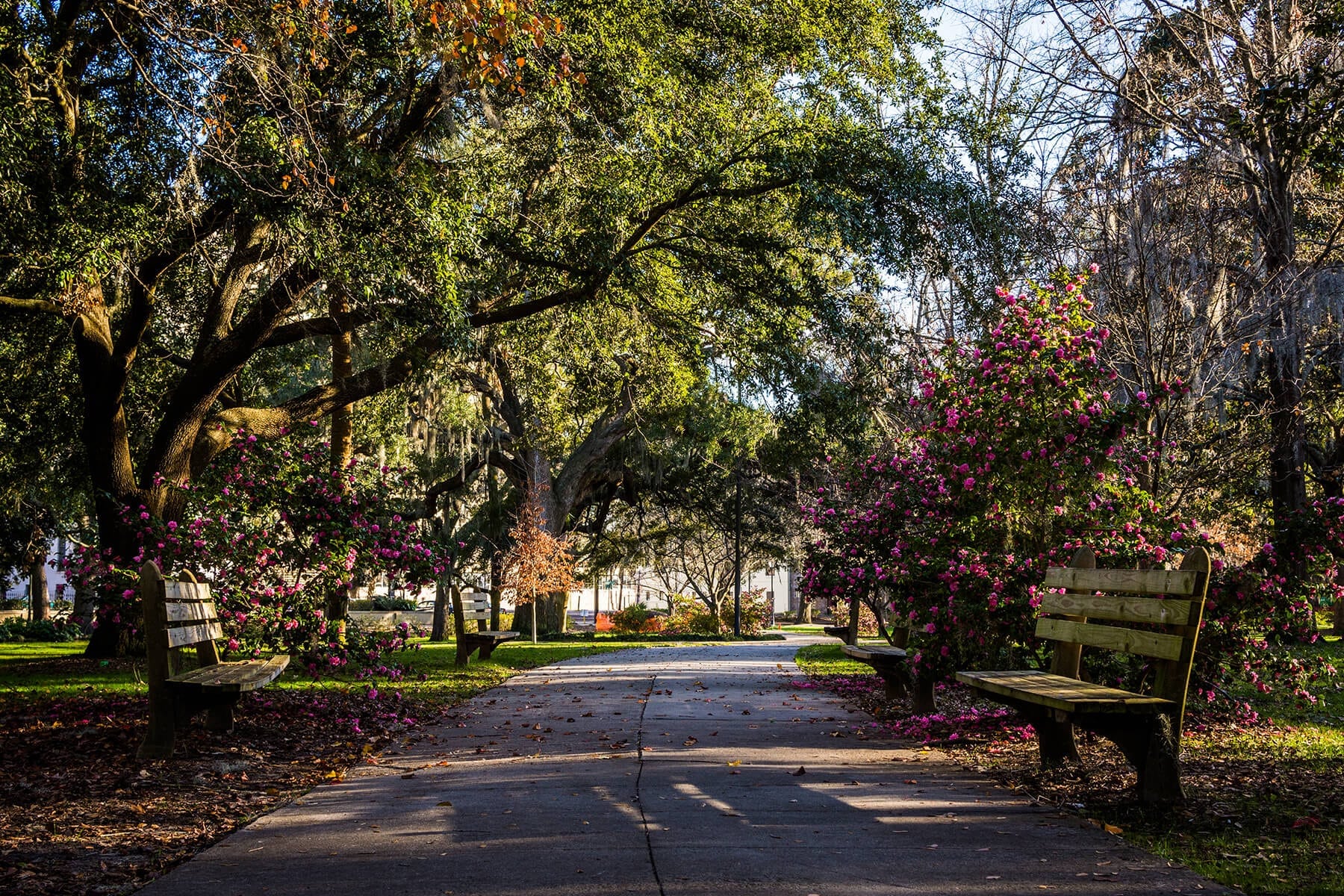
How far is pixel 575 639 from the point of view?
27.3 m

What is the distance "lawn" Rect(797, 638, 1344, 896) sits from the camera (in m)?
4.18

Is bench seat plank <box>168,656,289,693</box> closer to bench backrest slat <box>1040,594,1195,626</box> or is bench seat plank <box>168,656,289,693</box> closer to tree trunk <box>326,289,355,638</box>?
tree trunk <box>326,289,355,638</box>

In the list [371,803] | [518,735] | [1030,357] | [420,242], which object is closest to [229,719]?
[518,735]

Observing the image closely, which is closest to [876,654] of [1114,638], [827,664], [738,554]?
[1114,638]

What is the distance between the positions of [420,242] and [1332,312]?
45.3ft

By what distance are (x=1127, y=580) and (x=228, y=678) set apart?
4951 mm

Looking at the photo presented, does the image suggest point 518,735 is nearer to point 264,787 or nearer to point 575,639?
point 264,787

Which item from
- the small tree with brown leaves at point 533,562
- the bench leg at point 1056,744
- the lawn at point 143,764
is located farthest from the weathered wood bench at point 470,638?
the bench leg at point 1056,744

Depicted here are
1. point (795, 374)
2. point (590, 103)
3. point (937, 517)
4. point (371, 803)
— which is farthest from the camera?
point (795, 374)

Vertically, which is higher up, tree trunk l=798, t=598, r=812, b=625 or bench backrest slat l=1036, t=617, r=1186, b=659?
bench backrest slat l=1036, t=617, r=1186, b=659

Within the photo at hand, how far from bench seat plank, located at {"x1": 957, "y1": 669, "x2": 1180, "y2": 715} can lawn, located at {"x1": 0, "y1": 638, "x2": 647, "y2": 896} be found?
143 inches

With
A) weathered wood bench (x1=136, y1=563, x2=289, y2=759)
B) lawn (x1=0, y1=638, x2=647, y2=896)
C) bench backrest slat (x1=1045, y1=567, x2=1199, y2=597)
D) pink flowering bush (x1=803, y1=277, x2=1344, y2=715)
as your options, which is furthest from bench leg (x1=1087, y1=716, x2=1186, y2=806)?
weathered wood bench (x1=136, y1=563, x2=289, y2=759)

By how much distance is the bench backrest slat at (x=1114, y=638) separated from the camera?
199 inches

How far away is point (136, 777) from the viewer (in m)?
5.87
